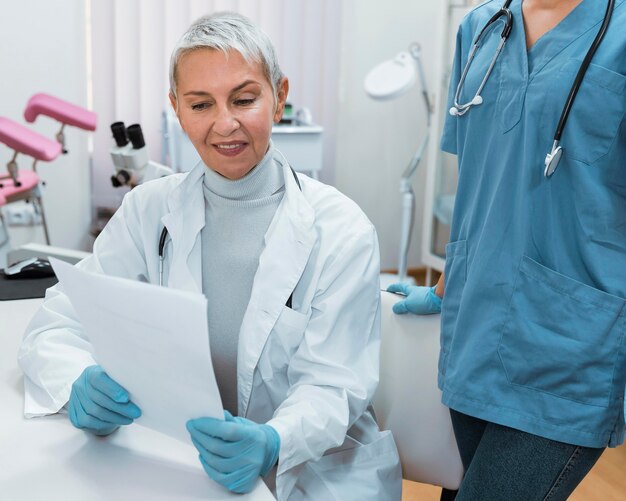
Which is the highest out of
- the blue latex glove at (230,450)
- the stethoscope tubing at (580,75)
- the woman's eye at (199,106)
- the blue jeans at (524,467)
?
the stethoscope tubing at (580,75)

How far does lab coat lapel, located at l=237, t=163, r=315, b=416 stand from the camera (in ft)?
3.63

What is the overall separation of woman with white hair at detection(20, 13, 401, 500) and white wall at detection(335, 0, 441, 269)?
2764 millimetres

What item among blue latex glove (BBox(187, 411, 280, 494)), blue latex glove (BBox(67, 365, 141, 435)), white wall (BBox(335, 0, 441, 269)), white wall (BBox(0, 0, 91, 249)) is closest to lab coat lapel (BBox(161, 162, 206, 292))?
blue latex glove (BBox(67, 365, 141, 435))

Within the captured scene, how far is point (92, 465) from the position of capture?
927mm

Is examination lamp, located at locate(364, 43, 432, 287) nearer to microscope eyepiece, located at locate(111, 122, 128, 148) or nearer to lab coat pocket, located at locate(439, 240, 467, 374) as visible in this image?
microscope eyepiece, located at locate(111, 122, 128, 148)

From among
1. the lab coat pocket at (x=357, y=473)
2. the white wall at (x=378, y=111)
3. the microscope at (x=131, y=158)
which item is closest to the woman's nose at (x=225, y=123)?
the lab coat pocket at (x=357, y=473)

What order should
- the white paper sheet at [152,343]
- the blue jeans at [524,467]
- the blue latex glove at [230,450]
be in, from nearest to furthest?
the white paper sheet at [152,343] < the blue latex glove at [230,450] < the blue jeans at [524,467]

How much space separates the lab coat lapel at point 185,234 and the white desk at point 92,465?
Result: 245mm

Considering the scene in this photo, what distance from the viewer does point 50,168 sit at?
3396 millimetres

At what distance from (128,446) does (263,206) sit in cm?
43

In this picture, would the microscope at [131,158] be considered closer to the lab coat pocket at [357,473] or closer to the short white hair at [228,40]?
the short white hair at [228,40]

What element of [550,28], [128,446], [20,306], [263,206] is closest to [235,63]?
[263,206]

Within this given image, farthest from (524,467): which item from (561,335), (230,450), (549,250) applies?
(230,450)

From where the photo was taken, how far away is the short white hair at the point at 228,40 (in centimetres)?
108
